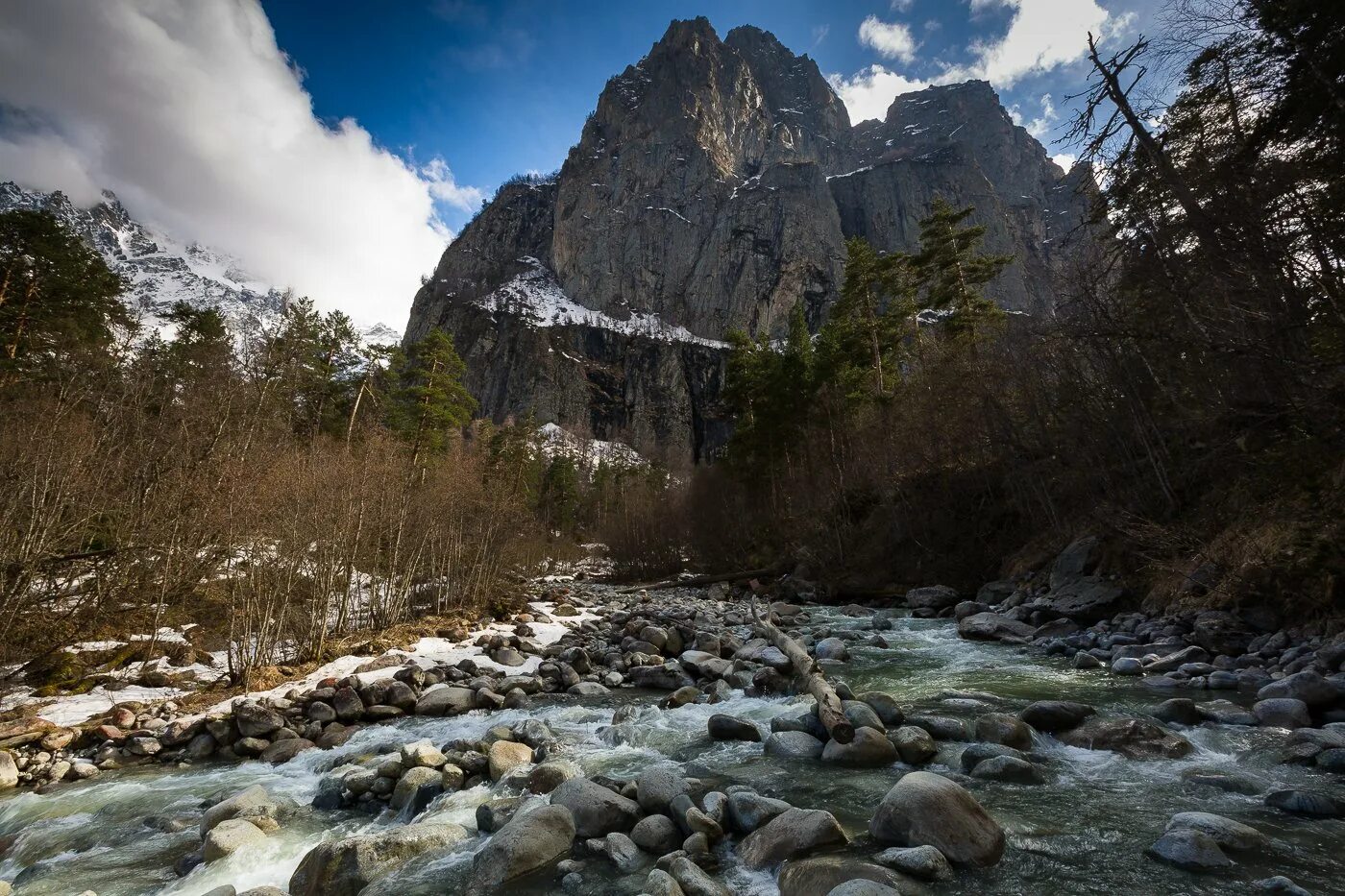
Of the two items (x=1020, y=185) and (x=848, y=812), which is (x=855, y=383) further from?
(x=1020, y=185)

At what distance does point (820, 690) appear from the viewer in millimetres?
7242

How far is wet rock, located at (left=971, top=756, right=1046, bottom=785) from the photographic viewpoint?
4.94 metres

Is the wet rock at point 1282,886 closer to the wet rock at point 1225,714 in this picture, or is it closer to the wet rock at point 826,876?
the wet rock at point 826,876

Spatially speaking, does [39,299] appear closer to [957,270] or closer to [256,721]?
[256,721]

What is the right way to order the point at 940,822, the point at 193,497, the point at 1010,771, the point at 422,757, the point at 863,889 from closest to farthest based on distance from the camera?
the point at 863,889 < the point at 940,822 < the point at 1010,771 < the point at 422,757 < the point at 193,497

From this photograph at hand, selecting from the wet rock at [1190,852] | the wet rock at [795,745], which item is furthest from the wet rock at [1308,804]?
the wet rock at [795,745]

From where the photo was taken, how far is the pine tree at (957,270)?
27250mm

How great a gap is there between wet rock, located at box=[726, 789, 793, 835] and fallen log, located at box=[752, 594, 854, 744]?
1600 mm

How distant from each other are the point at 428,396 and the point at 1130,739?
1150 inches

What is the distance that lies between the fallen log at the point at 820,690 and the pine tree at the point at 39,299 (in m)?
19.8

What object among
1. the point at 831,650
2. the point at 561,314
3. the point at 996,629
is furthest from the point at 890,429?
the point at 561,314

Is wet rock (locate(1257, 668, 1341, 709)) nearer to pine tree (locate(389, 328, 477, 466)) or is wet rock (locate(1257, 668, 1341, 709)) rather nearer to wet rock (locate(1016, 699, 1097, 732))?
wet rock (locate(1016, 699, 1097, 732))

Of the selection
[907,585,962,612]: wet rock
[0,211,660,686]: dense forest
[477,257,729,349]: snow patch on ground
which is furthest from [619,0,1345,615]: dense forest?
[477,257,729,349]: snow patch on ground

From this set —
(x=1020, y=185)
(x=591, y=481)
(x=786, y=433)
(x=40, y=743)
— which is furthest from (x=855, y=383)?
(x=1020, y=185)
